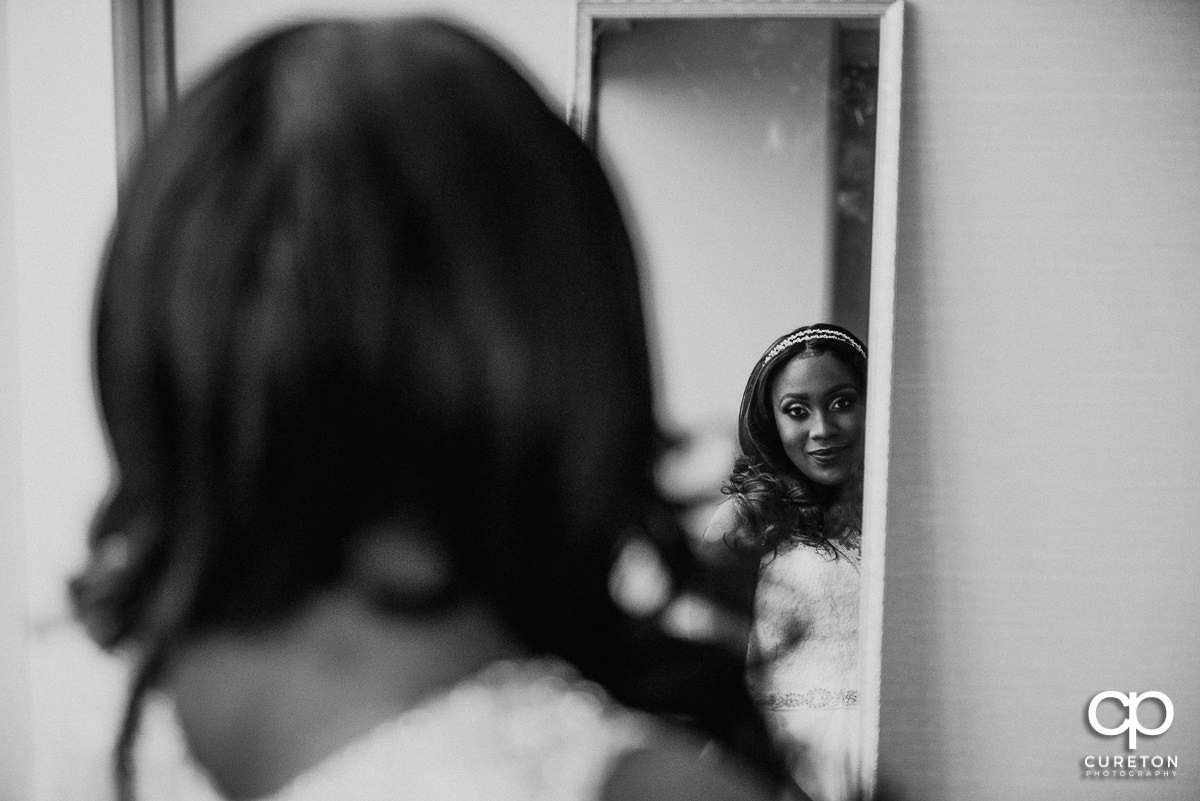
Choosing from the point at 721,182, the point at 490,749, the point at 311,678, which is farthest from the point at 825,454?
the point at 311,678

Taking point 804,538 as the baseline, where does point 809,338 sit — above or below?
above

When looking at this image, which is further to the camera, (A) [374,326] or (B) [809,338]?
(B) [809,338]

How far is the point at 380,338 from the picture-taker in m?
0.71

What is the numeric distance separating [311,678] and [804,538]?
0.51 metres

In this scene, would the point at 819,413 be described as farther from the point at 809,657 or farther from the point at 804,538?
the point at 809,657

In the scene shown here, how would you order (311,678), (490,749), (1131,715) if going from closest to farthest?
(490,749)
(311,678)
(1131,715)

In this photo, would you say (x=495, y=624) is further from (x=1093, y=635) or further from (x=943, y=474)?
(x=1093, y=635)

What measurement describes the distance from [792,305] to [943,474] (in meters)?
0.25

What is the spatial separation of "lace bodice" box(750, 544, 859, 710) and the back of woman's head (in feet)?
0.60

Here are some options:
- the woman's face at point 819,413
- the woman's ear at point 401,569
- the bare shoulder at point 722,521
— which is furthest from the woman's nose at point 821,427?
the woman's ear at point 401,569

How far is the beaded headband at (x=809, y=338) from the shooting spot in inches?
32.2

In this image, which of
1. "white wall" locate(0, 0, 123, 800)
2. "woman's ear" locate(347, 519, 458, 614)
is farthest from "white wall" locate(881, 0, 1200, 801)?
"white wall" locate(0, 0, 123, 800)

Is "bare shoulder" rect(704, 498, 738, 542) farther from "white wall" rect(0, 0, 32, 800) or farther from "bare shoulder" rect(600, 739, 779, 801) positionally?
"white wall" rect(0, 0, 32, 800)

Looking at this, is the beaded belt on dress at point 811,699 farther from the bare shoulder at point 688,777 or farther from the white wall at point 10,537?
the white wall at point 10,537
